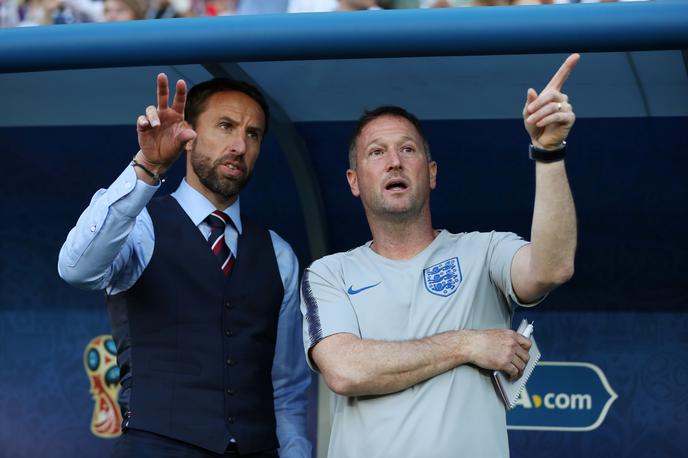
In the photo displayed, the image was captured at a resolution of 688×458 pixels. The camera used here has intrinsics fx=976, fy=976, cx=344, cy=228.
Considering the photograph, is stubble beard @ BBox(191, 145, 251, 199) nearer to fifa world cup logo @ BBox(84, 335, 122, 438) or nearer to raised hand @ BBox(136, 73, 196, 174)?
raised hand @ BBox(136, 73, 196, 174)

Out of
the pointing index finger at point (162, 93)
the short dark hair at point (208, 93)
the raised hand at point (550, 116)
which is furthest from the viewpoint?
the short dark hair at point (208, 93)

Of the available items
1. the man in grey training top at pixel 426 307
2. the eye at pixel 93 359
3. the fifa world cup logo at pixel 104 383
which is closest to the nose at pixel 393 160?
the man in grey training top at pixel 426 307

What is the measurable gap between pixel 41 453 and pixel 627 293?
243 centimetres

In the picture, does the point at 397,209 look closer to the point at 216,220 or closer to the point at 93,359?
the point at 216,220

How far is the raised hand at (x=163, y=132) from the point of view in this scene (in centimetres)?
234

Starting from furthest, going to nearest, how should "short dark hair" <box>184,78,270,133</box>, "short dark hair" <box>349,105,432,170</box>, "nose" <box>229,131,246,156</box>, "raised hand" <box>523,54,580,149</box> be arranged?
"short dark hair" <box>184,78,270,133</box> < "nose" <box>229,131,246,156</box> < "short dark hair" <box>349,105,432,170</box> < "raised hand" <box>523,54,580,149</box>

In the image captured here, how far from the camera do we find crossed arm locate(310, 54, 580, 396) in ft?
7.05

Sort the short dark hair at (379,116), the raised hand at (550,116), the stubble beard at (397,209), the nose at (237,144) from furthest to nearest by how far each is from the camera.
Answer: the nose at (237,144), the short dark hair at (379,116), the stubble beard at (397,209), the raised hand at (550,116)

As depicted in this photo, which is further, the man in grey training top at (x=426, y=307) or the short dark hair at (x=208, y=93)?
the short dark hair at (x=208, y=93)

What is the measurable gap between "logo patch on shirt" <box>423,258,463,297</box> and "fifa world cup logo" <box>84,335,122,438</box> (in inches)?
72.8

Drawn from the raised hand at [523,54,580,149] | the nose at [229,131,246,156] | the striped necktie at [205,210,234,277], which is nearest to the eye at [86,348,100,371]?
the striped necktie at [205,210,234,277]

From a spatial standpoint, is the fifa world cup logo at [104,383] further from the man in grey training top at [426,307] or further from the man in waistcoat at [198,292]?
the man in grey training top at [426,307]

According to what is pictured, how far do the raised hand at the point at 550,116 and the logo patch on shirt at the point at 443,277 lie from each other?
1.55ft

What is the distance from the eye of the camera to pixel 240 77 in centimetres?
323
